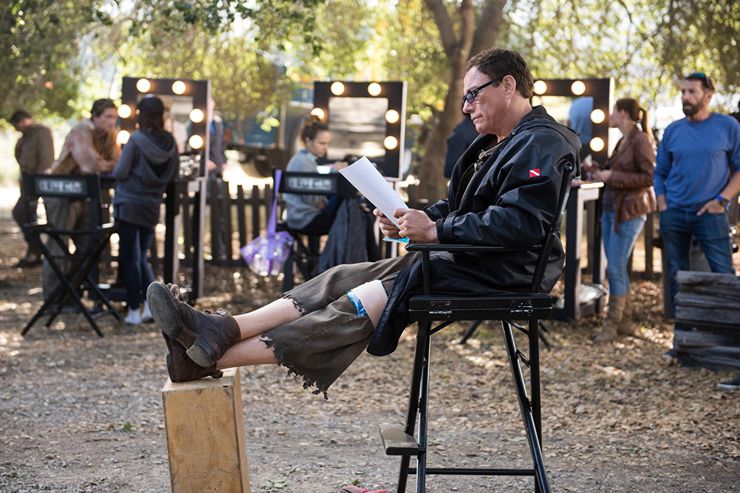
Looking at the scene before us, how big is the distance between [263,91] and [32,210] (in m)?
5.83

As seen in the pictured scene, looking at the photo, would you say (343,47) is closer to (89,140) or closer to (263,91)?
(263,91)

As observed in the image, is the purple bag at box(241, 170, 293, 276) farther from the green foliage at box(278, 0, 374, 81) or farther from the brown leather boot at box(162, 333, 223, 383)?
the brown leather boot at box(162, 333, 223, 383)

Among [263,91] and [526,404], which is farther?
[263,91]

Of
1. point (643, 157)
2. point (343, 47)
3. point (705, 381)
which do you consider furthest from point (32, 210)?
point (705, 381)

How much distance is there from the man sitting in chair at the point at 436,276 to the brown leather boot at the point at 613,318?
14.1 feet

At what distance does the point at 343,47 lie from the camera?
1509 centimetres

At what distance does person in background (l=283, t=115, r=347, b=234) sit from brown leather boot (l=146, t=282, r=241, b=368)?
4968 mm

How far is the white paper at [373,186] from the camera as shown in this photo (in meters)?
3.80

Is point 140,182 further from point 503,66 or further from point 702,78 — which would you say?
point 503,66

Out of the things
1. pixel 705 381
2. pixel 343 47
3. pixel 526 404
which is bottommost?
pixel 705 381

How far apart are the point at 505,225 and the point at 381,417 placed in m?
2.52

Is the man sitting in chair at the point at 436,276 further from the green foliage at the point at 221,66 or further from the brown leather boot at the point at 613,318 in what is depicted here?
the green foliage at the point at 221,66

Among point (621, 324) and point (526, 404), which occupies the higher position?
point (526, 404)

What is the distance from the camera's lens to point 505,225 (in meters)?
3.64
